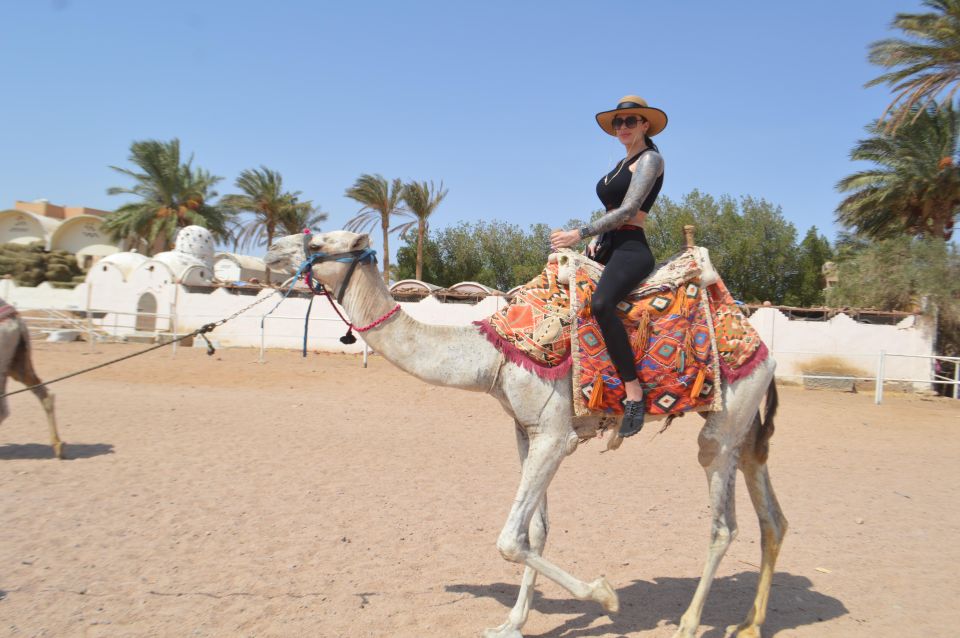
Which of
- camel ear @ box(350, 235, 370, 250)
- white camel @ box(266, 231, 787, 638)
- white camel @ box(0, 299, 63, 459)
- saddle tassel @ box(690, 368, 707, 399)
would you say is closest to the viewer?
white camel @ box(266, 231, 787, 638)

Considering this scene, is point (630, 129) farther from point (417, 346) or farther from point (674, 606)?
point (674, 606)

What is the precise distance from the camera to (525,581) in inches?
160

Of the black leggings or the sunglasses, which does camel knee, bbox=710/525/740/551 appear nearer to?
the black leggings

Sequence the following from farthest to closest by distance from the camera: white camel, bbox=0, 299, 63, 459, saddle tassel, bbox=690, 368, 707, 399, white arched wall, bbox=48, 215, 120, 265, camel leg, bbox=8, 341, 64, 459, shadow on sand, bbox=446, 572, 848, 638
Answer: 1. white arched wall, bbox=48, 215, 120, 265
2. camel leg, bbox=8, 341, 64, 459
3. white camel, bbox=0, 299, 63, 459
4. shadow on sand, bbox=446, 572, 848, 638
5. saddle tassel, bbox=690, 368, 707, 399

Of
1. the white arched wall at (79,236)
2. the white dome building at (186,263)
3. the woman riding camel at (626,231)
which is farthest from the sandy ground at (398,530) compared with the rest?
the white arched wall at (79,236)

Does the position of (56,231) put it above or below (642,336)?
above

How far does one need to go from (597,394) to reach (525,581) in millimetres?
1320

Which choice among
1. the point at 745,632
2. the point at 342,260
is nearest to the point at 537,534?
the point at 745,632

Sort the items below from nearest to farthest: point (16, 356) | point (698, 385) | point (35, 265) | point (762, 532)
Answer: point (698, 385), point (762, 532), point (16, 356), point (35, 265)

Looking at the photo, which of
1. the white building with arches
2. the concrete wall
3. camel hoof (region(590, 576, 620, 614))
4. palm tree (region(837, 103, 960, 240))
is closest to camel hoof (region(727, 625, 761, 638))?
camel hoof (region(590, 576, 620, 614))

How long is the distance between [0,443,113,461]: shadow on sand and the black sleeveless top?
7459mm

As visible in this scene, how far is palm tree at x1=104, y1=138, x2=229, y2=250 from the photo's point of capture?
1487 inches

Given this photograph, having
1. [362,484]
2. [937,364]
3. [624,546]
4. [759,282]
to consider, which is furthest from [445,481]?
[759,282]

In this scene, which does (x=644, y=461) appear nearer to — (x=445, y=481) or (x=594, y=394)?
(x=445, y=481)
